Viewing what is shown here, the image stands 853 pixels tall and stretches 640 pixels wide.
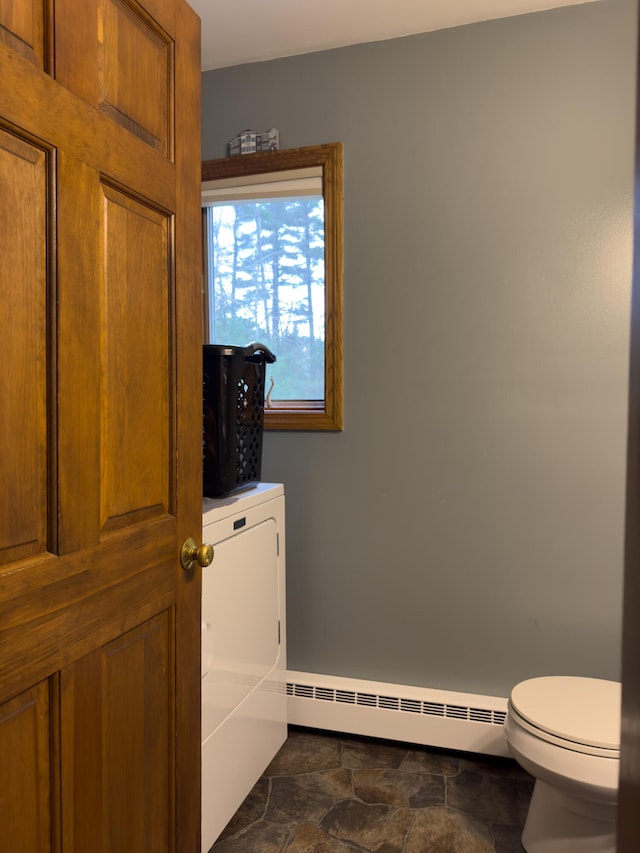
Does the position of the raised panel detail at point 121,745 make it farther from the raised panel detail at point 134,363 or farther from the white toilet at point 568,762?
the white toilet at point 568,762

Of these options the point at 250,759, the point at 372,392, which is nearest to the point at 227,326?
the point at 372,392

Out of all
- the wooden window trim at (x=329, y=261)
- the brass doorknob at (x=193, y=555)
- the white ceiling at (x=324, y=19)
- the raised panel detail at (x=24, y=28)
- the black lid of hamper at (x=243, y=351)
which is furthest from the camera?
the wooden window trim at (x=329, y=261)

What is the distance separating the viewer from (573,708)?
67.1 inches

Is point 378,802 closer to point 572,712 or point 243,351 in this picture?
point 572,712

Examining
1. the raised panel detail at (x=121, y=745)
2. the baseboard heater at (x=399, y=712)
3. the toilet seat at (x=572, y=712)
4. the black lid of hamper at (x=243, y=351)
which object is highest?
the black lid of hamper at (x=243, y=351)

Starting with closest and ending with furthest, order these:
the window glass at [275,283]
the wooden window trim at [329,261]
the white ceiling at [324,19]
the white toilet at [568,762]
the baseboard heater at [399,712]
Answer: the white toilet at [568,762], the white ceiling at [324,19], the baseboard heater at [399,712], the wooden window trim at [329,261], the window glass at [275,283]

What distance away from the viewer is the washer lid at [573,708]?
1.58m

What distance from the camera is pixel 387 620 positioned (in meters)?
2.34

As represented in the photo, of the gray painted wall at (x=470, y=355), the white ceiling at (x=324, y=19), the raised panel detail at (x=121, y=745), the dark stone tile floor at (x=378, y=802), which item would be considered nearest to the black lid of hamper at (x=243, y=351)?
the gray painted wall at (x=470, y=355)

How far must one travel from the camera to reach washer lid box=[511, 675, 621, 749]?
1.58 meters

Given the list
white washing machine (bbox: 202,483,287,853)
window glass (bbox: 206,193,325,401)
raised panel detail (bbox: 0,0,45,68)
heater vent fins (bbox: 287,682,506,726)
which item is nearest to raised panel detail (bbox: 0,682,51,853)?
white washing machine (bbox: 202,483,287,853)

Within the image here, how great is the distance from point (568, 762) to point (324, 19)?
236cm

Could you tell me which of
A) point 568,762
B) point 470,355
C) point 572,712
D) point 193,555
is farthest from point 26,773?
point 470,355

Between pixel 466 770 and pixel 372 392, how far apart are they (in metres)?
1.34
